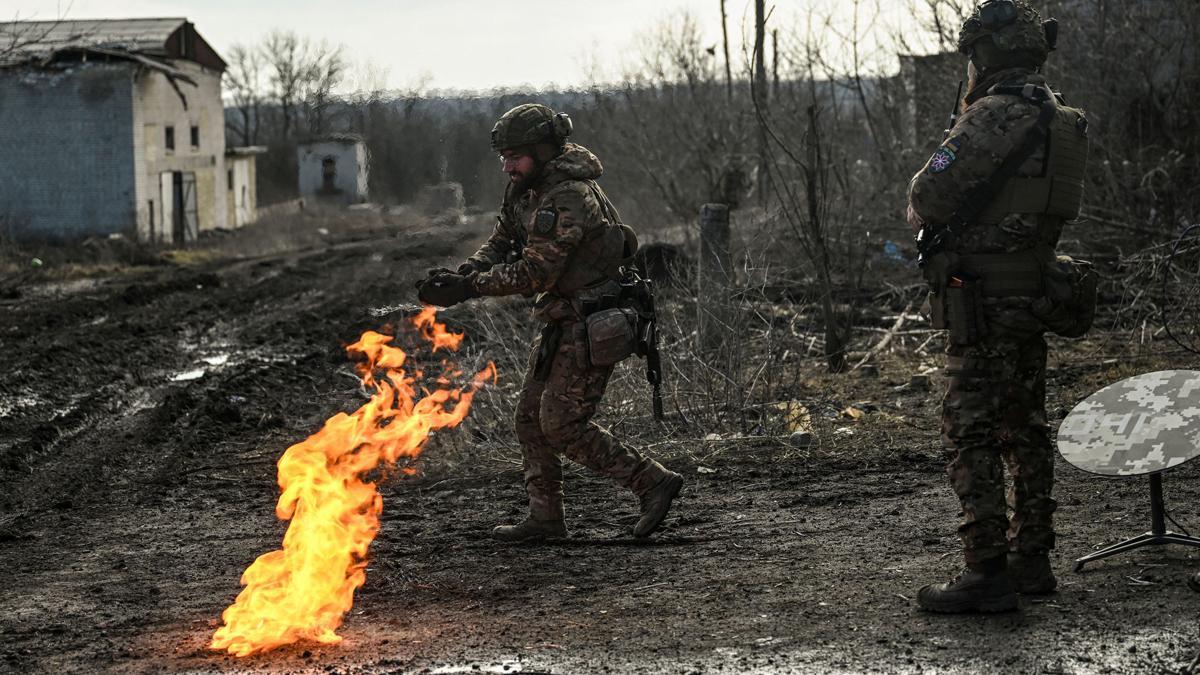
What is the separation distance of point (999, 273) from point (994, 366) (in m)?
0.35

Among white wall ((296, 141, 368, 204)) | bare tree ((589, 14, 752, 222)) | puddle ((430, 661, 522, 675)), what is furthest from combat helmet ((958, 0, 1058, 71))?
white wall ((296, 141, 368, 204))

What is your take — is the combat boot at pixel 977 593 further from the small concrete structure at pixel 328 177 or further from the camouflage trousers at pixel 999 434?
the small concrete structure at pixel 328 177

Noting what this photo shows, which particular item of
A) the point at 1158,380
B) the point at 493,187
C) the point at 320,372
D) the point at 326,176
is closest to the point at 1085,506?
the point at 1158,380

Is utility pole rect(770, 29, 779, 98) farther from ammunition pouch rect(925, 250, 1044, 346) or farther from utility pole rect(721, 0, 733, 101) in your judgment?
ammunition pouch rect(925, 250, 1044, 346)

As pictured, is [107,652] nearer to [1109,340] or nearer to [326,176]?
[1109,340]

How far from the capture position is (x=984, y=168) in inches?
183

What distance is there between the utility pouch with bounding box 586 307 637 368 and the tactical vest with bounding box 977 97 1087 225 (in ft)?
5.86

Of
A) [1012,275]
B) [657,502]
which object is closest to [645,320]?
[657,502]

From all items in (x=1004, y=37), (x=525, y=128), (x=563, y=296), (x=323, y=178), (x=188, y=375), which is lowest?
(x=188, y=375)

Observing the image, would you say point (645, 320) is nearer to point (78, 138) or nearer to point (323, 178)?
point (78, 138)

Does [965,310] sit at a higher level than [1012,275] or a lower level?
lower

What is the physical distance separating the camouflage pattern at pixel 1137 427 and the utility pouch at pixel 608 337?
1939mm

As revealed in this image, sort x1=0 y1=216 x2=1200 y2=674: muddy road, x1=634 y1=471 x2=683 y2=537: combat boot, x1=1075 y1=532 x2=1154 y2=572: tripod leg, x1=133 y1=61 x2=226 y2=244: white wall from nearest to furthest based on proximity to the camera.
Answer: x1=0 y1=216 x2=1200 y2=674: muddy road, x1=1075 y1=532 x2=1154 y2=572: tripod leg, x1=634 y1=471 x2=683 y2=537: combat boot, x1=133 y1=61 x2=226 y2=244: white wall

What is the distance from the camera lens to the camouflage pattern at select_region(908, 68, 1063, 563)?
466cm
